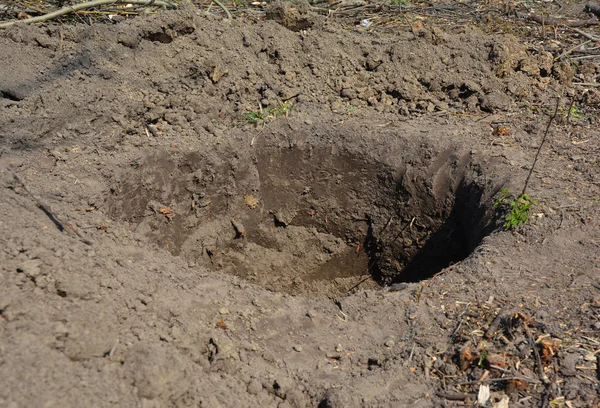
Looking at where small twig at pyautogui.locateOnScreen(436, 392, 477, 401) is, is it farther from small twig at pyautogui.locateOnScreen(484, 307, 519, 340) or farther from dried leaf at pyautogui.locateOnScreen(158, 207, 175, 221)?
dried leaf at pyautogui.locateOnScreen(158, 207, 175, 221)

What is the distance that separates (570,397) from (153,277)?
243 cm

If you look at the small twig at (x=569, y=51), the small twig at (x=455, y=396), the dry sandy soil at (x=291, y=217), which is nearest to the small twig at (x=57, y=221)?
the dry sandy soil at (x=291, y=217)

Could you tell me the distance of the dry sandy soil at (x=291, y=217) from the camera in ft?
9.92

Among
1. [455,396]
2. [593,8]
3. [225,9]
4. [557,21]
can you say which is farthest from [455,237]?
[593,8]

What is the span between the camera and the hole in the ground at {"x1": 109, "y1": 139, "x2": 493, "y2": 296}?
200 inches

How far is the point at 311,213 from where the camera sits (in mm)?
5887

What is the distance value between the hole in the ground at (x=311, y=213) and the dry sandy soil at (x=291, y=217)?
0.02 metres

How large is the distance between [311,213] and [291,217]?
20 cm

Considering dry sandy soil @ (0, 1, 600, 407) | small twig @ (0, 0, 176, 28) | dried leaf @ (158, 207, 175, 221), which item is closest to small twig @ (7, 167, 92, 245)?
dry sandy soil @ (0, 1, 600, 407)

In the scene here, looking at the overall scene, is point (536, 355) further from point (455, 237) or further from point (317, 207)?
point (317, 207)

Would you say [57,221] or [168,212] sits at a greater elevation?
[57,221]

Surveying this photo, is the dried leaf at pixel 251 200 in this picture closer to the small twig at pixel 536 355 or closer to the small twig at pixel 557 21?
the small twig at pixel 536 355

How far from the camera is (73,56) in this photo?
5430 millimetres

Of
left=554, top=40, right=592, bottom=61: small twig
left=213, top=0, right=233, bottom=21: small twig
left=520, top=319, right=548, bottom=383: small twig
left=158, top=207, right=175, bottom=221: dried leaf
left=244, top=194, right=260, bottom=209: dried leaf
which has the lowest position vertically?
left=244, top=194, right=260, bottom=209: dried leaf
